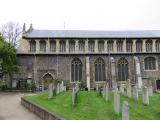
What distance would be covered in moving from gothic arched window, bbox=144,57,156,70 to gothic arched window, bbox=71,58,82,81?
408 inches

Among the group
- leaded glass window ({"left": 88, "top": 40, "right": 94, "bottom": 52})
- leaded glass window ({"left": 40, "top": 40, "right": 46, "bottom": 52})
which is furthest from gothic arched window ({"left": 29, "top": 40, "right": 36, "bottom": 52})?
leaded glass window ({"left": 88, "top": 40, "right": 94, "bottom": 52})

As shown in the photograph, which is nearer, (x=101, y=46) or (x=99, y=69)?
(x=99, y=69)

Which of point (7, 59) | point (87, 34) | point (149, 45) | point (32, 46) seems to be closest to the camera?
point (7, 59)

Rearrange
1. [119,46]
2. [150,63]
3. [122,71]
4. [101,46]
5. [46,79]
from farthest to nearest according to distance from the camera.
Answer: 1. [119,46]
2. [101,46]
3. [150,63]
4. [122,71]
5. [46,79]

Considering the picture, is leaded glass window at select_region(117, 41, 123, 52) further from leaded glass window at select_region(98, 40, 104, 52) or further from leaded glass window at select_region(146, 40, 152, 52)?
leaded glass window at select_region(146, 40, 152, 52)

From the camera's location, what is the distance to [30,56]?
39.6 metres

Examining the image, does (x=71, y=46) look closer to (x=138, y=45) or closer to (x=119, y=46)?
(x=119, y=46)

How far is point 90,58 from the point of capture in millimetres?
40250

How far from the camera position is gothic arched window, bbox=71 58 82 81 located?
39.7 m

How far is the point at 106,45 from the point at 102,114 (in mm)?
27559

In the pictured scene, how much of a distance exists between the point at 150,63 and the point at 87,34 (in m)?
11.3

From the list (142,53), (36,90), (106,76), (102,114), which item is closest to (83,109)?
(102,114)

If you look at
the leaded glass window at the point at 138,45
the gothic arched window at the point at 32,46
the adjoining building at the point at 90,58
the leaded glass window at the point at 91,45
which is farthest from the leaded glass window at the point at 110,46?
the gothic arched window at the point at 32,46

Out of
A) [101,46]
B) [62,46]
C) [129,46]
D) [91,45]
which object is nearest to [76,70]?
[62,46]
